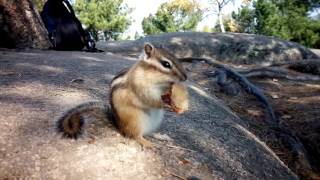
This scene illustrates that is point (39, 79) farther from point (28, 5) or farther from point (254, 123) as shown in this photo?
point (28, 5)

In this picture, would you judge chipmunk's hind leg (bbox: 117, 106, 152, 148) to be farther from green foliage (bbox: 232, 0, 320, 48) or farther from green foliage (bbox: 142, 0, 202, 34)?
green foliage (bbox: 142, 0, 202, 34)

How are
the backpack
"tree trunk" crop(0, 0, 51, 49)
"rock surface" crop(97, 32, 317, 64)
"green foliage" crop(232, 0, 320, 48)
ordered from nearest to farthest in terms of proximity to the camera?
"tree trunk" crop(0, 0, 51, 49) < the backpack < "rock surface" crop(97, 32, 317, 64) < "green foliage" crop(232, 0, 320, 48)

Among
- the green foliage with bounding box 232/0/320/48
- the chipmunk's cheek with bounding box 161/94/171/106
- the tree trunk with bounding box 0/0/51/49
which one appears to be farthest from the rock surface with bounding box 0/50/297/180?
the green foliage with bounding box 232/0/320/48

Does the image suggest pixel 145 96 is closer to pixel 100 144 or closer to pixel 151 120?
pixel 151 120

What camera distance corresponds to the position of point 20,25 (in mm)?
10523

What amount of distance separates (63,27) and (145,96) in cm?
790

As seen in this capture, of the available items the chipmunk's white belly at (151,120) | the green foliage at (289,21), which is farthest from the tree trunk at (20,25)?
the green foliage at (289,21)

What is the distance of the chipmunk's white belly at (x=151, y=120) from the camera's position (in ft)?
13.2

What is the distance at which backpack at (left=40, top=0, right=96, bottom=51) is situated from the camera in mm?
11281

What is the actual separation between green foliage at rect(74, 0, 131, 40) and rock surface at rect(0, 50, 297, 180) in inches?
1174

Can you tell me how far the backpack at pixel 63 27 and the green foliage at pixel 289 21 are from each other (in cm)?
1607

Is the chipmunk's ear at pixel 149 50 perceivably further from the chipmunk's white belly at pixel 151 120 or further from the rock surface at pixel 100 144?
the rock surface at pixel 100 144

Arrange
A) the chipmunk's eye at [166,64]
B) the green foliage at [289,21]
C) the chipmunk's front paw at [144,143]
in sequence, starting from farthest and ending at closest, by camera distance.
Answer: the green foliage at [289,21] < the chipmunk's front paw at [144,143] < the chipmunk's eye at [166,64]

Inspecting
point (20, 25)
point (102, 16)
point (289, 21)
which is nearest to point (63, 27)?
point (20, 25)
